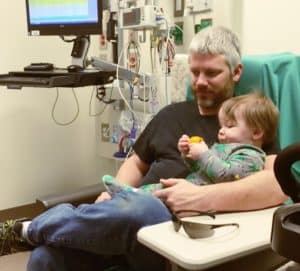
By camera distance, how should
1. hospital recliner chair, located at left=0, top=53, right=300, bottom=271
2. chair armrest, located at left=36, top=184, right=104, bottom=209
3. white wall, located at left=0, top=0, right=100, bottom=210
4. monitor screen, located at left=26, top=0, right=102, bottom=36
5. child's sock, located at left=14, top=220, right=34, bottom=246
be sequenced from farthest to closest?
white wall, located at left=0, top=0, right=100, bottom=210 → monitor screen, located at left=26, top=0, right=102, bottom=36 → chair armrest, located at left=36, top=184, right=104, bottom=209 → hospital recliner chair, located at left=0, top=53, right=300, bottom=271 → child's sock, located at left=14, top=220, right=34, bottom=246

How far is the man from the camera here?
53.7 inches

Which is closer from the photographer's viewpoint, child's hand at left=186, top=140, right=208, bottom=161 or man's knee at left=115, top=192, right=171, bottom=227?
man's knee at left=115, top=192, right=171, bottom=227

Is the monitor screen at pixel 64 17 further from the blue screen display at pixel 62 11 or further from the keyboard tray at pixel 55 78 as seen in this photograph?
the keyboard tray at pixel 55 78

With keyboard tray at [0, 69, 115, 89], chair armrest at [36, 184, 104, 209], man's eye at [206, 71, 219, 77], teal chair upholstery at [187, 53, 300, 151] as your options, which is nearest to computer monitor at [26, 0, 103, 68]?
keyboard tray at [0, 69, 115, 89]

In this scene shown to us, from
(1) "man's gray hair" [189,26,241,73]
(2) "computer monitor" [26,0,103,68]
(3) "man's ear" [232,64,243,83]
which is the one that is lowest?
(3) "man's ear" [232,64,243,83]

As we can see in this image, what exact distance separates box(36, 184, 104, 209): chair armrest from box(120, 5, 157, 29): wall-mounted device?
93 centimetres

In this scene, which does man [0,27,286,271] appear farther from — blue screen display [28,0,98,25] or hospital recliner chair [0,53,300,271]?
blue screen display [28,0,98,25]

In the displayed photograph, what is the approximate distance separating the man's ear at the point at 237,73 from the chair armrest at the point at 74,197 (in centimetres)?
75

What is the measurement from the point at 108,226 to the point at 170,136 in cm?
62

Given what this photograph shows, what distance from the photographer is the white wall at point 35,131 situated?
10.4 ft

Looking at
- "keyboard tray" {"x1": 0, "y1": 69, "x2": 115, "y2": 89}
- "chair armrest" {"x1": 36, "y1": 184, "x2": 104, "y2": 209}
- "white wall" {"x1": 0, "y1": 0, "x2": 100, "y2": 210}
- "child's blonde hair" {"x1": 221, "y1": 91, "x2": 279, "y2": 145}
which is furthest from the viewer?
"white wall" {"x1": 0, "y1": 0, "x2": 100, "y2": 210}

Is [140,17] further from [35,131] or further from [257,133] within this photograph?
[35,131]

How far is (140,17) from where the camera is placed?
8.21 ft

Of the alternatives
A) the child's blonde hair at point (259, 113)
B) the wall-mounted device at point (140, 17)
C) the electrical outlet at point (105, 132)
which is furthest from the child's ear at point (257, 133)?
the electrical outlet at point (105, 132)
